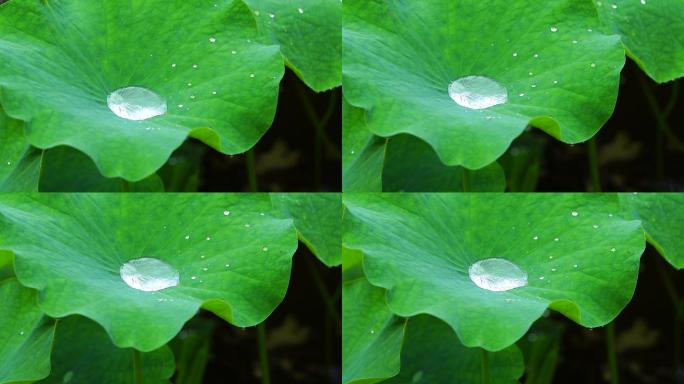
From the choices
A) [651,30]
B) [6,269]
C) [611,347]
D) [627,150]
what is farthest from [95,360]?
[651,30]

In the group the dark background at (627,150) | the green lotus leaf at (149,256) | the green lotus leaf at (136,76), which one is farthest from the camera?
the dark background at (627,150)

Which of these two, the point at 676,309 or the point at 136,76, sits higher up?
the point at 136,76

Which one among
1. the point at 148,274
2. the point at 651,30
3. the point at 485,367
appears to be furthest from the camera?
the point at 651,30

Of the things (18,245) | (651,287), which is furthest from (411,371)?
(18,245)

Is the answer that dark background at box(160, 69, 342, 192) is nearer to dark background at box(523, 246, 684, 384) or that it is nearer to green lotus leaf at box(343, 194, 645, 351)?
green lotus leaf at box(343, 194, 645, 351)

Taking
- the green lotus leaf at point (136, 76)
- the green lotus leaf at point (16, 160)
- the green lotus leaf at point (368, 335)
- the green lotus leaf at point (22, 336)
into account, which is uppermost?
the green lotus leaf at point (136, 76)

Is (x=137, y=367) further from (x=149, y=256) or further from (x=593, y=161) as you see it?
(x=593, y=161)

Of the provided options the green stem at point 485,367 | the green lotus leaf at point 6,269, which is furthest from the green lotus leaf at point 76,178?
the green stem at point 485,367

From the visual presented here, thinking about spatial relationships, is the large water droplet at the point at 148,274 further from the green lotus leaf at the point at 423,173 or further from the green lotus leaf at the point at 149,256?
the green lotus leaf at the point at 423,173
